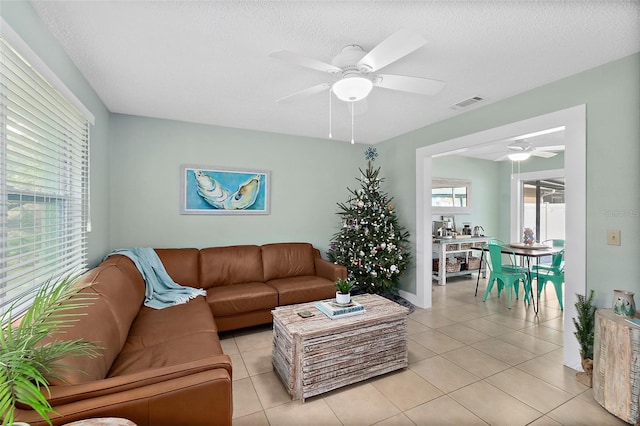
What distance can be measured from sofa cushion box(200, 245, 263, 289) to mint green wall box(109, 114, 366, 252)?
1.09 ft

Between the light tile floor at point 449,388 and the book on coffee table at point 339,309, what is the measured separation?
1.79 feet

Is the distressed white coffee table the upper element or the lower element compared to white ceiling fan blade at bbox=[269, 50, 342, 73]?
lower

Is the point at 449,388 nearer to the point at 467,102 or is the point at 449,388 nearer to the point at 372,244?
the point at 372,244

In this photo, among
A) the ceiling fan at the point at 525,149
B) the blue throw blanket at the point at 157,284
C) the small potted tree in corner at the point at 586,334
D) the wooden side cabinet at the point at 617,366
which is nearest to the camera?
→ the wooden side cabinet at the point at 617,366

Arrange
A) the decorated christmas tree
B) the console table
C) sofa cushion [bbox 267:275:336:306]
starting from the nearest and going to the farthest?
sofa cushion [bbox 267:275:336:306]
the decorated christmas tree
the console table

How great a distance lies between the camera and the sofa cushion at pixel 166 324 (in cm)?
206

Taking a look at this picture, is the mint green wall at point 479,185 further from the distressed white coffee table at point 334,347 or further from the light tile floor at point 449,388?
the distressed white coffee table at point 334,347

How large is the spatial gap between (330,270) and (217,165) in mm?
2080

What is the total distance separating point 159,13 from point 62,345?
182 centimetres

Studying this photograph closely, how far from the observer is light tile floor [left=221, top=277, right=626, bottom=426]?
6.35 feet

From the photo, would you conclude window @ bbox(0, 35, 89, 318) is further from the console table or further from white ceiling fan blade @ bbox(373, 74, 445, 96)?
the console table

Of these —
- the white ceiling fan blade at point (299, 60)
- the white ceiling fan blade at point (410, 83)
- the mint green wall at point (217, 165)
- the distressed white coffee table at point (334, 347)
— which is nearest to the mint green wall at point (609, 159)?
the white ceiling fan blade at point (410, 83)

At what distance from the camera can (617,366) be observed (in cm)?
195

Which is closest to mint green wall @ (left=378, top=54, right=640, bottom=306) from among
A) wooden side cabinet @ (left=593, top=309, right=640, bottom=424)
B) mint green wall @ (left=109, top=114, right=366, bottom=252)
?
wooden side cabinet @ (left=593, top=309, right=640, bottom=424)
